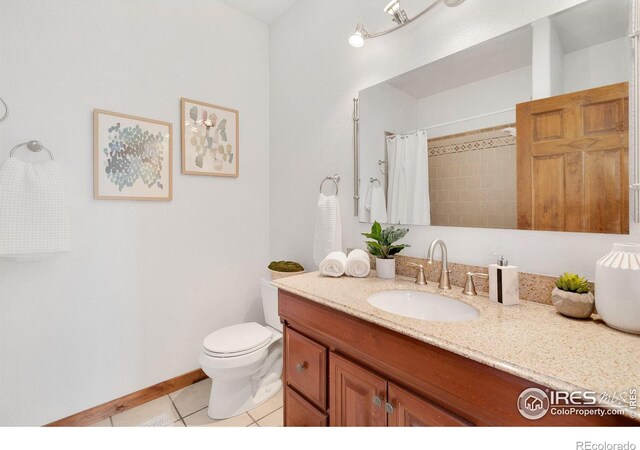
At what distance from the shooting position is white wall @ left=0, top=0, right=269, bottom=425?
5.08 ft

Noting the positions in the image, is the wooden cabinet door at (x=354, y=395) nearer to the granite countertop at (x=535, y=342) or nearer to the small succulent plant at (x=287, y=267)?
the granite countertop at (x=535, y=342)

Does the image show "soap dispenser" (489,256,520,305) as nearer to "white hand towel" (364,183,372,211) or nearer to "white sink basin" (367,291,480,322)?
"white sink basin" (367,291,480,322)

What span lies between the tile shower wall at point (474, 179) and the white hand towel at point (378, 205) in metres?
0.27

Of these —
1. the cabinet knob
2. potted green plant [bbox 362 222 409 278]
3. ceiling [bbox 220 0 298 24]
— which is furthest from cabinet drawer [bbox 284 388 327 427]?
ceiling [bbox 220 0 298 24]

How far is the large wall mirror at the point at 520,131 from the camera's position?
0.98 metres

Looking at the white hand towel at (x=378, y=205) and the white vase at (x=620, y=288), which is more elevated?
the white hand towel at (x=378, y=205)

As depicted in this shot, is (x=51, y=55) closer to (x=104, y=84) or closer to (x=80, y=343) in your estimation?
(x=104, y=84)

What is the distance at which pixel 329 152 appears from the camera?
194cm

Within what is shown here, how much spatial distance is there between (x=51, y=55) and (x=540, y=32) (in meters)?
2.30

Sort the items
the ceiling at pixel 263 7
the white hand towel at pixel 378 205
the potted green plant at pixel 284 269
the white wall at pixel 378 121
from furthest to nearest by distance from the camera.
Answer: the ceiling at pixel 263 7, the potted green plant at pixel 284 269, the white hand towel at pixel 378 205, the white wall at pixel 378 121

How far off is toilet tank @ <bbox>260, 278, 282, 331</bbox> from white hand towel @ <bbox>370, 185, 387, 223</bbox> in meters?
0.86

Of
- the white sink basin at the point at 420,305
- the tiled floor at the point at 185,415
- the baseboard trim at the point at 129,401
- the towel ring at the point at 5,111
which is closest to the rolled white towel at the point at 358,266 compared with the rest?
the white sink basin at the point at 420,305

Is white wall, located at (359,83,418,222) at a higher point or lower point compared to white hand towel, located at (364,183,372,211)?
higher

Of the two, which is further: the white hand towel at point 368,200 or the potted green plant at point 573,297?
the white hand towel at point 368,200
